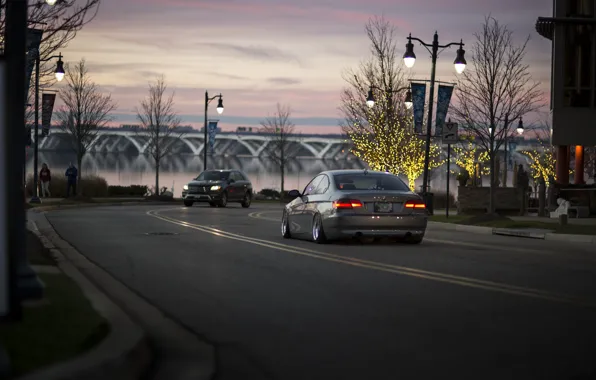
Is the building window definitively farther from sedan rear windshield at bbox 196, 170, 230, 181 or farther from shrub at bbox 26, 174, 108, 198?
shrub at bbox 26, 174, 108, 198

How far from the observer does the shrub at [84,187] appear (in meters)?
55.2

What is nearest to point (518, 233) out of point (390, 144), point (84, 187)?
point (390, 144)

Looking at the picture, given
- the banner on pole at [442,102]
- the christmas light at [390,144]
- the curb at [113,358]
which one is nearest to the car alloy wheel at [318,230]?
the curb at [113,358]

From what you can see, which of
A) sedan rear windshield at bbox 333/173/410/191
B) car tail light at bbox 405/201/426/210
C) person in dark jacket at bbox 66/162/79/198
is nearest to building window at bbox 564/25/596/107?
person in dark jacket at bbox 66/162/79/198

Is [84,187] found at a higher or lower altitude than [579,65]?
lower

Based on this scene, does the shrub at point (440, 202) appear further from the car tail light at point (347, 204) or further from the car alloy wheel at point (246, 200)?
the car tail light at point (347, 204)

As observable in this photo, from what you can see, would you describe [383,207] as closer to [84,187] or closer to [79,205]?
[79,205]

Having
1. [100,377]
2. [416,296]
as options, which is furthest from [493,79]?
[100,377]

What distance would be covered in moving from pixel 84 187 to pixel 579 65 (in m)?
27.4

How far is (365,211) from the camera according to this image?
19.5 m

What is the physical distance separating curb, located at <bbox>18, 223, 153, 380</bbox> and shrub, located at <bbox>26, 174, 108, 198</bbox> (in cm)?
4547

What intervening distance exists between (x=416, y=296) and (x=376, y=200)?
26.3 feet

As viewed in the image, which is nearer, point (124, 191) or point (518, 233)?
point (518, 233)

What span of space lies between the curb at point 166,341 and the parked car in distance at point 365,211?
22.9 ft
